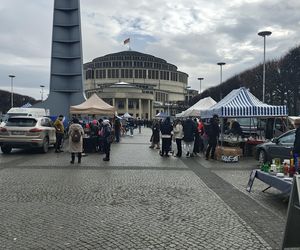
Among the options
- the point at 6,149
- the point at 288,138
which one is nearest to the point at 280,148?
the point at 288,138

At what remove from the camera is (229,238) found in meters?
5.64

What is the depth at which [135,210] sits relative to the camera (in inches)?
285

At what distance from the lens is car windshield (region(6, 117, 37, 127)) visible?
17453 mm

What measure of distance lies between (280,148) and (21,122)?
10.7m

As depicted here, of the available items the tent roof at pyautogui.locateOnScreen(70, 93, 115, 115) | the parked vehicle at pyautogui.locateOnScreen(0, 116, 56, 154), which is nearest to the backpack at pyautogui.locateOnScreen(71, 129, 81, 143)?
the parked vehicle at pyautogui.locateOnScreen(0, 116, 56, 154)

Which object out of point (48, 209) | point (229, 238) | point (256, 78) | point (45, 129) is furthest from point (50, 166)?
point (256, 78)

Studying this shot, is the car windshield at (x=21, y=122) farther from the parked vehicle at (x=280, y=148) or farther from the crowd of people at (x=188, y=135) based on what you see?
the parked vehicle at (x=280, y=148)

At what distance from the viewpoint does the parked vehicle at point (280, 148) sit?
13.8m

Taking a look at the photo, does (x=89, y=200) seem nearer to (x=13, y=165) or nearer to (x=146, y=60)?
(x=13, y=165)

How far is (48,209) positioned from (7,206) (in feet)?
2.71

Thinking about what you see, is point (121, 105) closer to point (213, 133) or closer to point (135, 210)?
point (213, 133)

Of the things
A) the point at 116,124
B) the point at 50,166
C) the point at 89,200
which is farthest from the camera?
the point at 116,124

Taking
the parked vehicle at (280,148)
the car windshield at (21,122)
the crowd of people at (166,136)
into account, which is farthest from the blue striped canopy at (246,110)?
the car windshield at (21,122)

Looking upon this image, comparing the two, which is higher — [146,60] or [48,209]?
[146,60]
